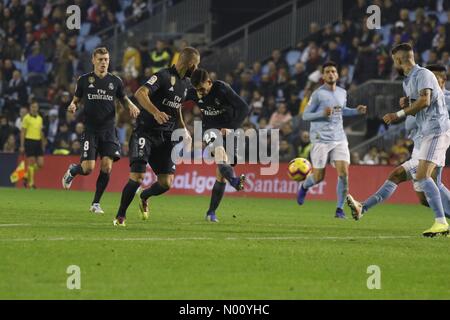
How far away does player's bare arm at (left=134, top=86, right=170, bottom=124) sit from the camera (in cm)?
1488

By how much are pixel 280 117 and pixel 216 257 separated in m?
19.2

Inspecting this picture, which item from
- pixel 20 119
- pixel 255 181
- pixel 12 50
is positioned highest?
pixel 12 50

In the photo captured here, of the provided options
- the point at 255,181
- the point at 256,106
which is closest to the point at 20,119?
the point at 256,106

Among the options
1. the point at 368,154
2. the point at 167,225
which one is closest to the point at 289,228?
the point at 167,225

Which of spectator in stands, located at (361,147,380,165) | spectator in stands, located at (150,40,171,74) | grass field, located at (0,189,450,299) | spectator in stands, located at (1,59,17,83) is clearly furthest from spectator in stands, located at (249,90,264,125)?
grass field, located at (0,189,450,299)

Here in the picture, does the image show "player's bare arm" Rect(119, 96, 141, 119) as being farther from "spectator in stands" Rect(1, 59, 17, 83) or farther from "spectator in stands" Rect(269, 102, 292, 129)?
"spectator in stands" Rect(1, 59, 17, 83)

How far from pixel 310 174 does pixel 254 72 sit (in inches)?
501

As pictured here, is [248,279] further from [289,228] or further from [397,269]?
[289,228]

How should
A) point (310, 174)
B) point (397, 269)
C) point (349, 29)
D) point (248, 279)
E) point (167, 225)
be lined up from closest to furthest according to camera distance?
point (248, 279) < point (397, 269) < point (167, 225) < point (310, 174) < point (349, 29)

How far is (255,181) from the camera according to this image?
96.4 ft

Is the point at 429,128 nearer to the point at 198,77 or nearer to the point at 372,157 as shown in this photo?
the point at 198,77

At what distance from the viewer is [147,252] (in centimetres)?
1214

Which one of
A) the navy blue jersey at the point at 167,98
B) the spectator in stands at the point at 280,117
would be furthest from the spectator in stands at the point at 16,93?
the navy blue jersey at the point at 167,98

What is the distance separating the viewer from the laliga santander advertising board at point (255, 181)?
27391 millimetres
